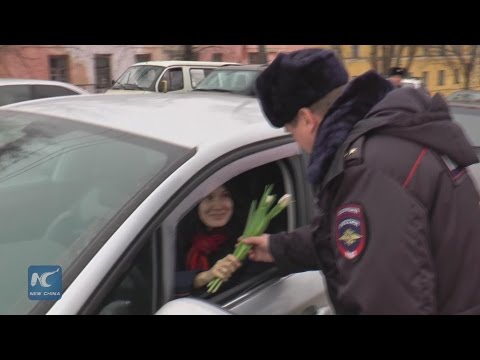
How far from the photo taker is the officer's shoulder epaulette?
1324mm

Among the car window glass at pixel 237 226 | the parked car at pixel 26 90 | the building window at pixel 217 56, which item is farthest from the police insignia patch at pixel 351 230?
the building window at pixel 217 56

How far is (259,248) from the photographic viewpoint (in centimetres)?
203

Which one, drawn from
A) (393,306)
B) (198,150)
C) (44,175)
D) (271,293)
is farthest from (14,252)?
(393,306)

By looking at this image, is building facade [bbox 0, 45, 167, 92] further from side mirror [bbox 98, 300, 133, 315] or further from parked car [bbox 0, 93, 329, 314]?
side mirror [bbox 98, 300, 133, 315]

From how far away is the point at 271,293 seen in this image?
80.3 inches

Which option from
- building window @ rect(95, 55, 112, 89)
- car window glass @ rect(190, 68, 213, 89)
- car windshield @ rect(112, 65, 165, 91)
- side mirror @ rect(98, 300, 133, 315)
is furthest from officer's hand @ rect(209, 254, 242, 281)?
building window @ rect(95, 55, 112, 89)

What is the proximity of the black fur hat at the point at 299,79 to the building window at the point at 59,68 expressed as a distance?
20800 mm

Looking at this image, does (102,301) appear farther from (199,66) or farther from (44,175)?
(199,66)

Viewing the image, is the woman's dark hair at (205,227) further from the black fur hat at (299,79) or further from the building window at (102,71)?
the building window at (102,71)

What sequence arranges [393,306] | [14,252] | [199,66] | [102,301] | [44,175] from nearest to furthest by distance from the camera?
1. [393,306]
2. [102,301]
3. [14,252]
4. [44,175]
5. [199,66]

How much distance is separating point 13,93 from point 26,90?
8.0 inches

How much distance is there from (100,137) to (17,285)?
0.62 meters

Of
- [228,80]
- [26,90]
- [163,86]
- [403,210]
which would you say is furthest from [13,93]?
[403,210]

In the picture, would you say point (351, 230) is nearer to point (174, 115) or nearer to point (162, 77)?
point (174, 115)
